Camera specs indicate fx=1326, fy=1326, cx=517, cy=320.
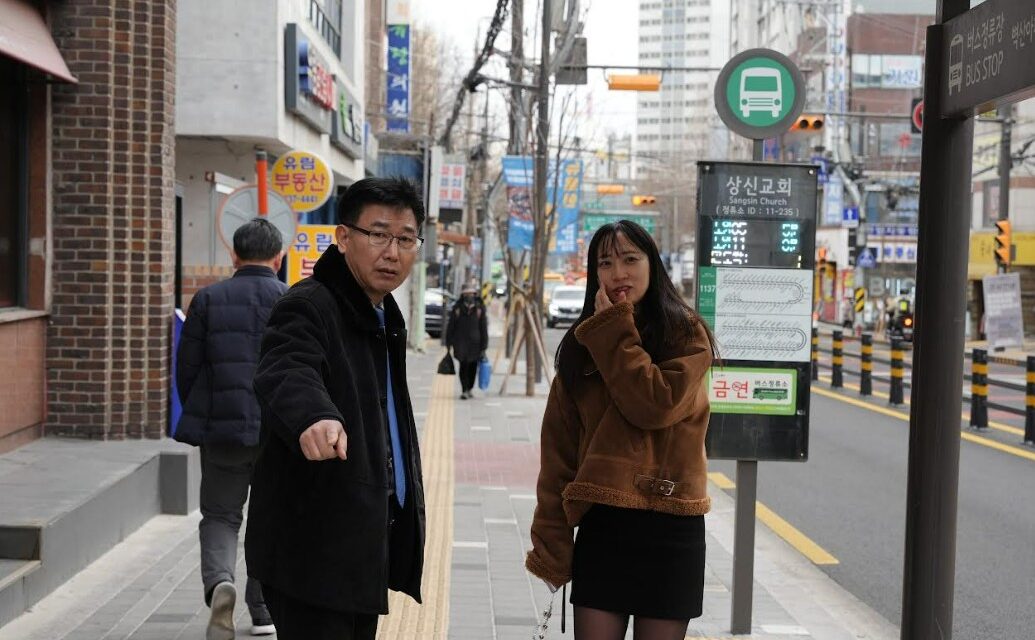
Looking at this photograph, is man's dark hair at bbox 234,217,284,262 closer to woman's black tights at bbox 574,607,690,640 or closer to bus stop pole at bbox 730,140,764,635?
bus stop pole at bbox 730,140,764,635

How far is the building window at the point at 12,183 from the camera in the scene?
9.07 m

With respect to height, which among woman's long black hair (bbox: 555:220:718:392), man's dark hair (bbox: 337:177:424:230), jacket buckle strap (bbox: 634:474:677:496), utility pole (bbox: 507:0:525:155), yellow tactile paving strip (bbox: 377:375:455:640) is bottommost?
yellow tactile paving strip (bbox: 377:375:455:640)

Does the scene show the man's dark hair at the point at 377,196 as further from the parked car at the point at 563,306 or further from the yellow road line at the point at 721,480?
the parked car at the point at 563,306

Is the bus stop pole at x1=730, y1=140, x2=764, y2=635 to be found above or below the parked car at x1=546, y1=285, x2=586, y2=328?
A: above

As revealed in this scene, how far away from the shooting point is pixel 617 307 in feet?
11.7

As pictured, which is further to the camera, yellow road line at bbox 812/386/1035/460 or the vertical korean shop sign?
the vertical korean shop sign

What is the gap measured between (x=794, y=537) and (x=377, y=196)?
6.78m

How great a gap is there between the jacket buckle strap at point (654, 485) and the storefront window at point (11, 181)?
22.0ft

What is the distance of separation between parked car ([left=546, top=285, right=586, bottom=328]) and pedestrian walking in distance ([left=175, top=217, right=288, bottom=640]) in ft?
140

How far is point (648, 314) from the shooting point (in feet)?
12.3

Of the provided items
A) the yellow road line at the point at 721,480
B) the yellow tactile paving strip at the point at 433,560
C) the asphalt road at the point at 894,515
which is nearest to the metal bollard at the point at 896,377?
the asphalt road at the point at 894,515

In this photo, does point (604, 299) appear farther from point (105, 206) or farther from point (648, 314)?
point (105, 206)

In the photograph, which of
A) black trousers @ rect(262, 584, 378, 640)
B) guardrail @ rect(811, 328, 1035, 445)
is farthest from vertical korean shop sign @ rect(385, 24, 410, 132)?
black trousers @ rect(262, 584, 378, 640)

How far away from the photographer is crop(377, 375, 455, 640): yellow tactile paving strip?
6.14m
